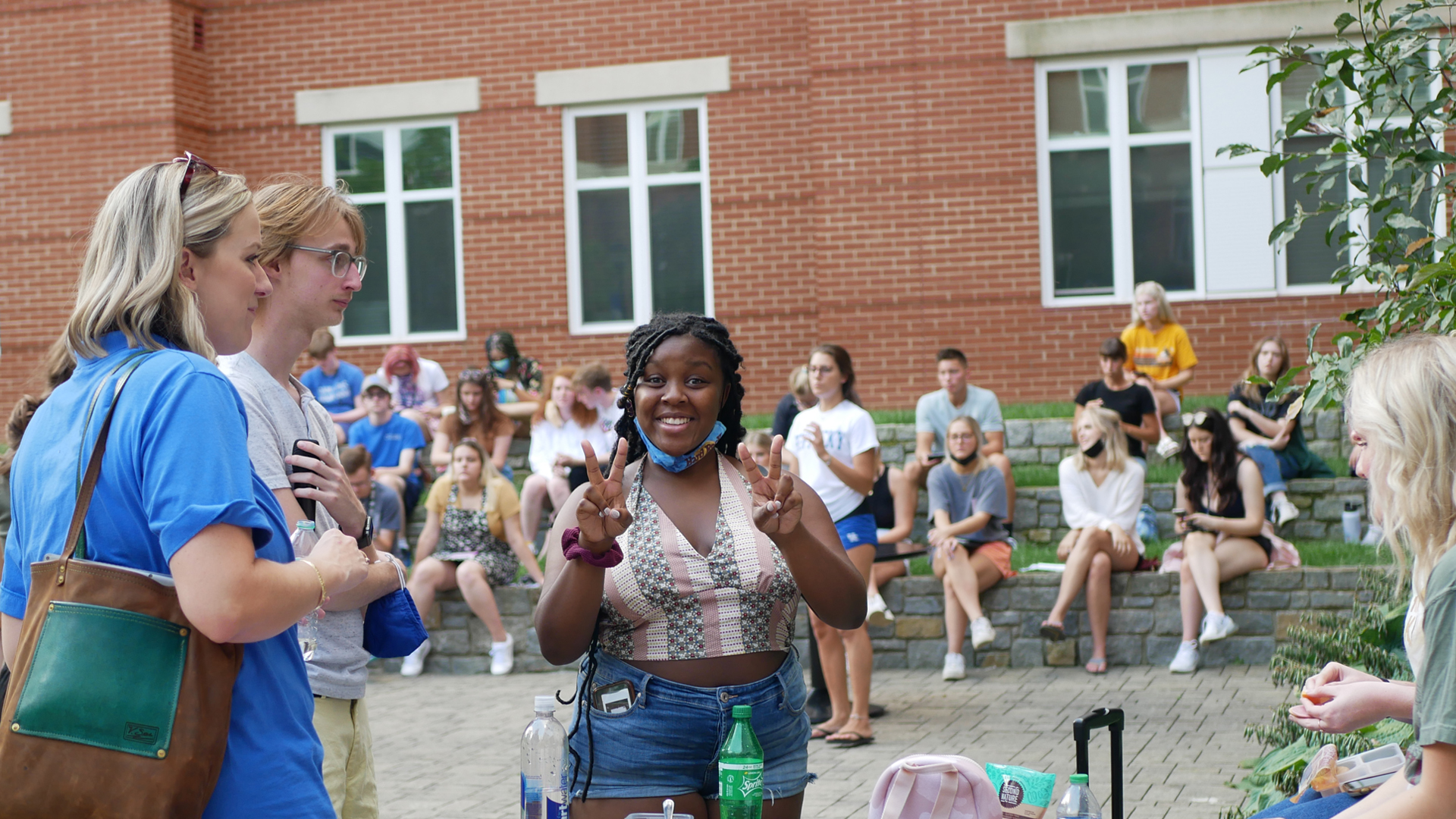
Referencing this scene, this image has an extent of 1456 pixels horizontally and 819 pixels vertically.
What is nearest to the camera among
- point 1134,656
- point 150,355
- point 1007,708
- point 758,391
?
point 150,355

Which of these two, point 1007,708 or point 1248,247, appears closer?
point 1007,708

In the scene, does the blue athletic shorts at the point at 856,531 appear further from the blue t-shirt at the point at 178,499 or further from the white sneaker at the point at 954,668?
the blue t-shirt at the point at 178,499

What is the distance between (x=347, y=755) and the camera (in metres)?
3.12

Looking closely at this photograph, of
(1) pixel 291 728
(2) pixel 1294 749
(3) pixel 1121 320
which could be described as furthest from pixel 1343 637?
(3) pixel 1121 320

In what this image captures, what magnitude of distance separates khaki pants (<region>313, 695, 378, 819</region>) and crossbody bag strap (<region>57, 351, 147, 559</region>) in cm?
98

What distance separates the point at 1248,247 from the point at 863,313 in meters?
3.88

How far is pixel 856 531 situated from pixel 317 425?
16.4 feet

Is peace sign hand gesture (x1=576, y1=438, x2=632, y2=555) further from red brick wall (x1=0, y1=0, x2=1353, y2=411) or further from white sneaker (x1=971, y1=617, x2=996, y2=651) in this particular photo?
red brick wall (x1=0, y1=0, x2=1353, y2=411)

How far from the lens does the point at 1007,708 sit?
792cm

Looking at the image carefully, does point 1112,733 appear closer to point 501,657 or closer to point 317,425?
point 317,425

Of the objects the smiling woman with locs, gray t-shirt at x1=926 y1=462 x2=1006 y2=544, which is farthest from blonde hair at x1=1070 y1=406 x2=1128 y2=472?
the smiling woman with locs

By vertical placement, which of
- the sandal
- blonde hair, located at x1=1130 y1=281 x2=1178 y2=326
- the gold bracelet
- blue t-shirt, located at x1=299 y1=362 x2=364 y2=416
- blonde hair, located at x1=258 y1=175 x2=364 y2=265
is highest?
blonde hair, located at x1=1130 y1=281 x2=1178 y2=326

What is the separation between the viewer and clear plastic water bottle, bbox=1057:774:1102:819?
262 cm

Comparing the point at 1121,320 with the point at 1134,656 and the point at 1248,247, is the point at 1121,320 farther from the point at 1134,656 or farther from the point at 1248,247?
the point at 1134,656
